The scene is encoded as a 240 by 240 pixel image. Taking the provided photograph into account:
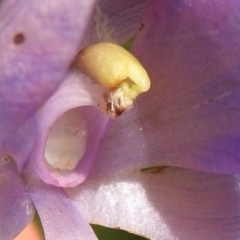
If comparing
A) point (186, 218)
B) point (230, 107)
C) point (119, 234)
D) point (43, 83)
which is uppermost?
point (43, 83)

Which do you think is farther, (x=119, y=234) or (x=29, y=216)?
(x=119, y=234)

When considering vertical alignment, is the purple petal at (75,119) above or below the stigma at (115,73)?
below

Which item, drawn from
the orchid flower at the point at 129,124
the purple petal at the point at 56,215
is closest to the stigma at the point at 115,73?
the orchid flower at the point at 129,124

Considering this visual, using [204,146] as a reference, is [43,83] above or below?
above

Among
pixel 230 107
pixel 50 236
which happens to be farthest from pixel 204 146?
pixel 50 236

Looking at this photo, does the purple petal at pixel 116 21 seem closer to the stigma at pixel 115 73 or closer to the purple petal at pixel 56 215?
the stigma at pixel 115 73

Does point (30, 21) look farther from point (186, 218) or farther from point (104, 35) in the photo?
point (186, 218)
